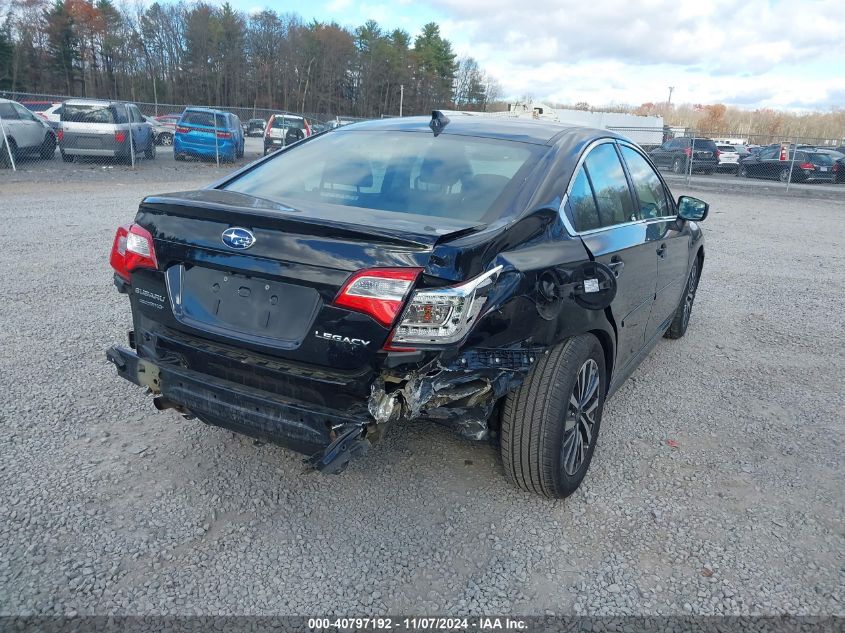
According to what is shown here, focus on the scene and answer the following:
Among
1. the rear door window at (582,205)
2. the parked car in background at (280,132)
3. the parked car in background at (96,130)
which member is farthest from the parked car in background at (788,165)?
the rear door window at (582,205)

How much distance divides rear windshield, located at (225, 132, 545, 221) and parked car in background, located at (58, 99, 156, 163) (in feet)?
53.8

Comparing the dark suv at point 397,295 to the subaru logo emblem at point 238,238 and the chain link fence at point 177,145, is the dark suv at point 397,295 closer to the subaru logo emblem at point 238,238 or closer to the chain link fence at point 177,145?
the subaru logo emblem at point 238,238

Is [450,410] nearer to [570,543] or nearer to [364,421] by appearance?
[364,421]

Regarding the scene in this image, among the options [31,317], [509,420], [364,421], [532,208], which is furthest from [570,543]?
[31,317]

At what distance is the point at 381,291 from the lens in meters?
2.26

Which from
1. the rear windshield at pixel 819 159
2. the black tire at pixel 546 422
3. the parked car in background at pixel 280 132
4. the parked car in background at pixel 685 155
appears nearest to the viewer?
the black tire at pixel 546 422

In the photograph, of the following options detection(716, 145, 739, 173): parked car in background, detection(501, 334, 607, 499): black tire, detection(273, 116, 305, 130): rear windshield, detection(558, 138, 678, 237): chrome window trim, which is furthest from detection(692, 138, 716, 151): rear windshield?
detection(501, 334, 607, 499): black tire

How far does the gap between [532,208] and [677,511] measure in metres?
1.56

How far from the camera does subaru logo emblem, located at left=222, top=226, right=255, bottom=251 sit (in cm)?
245

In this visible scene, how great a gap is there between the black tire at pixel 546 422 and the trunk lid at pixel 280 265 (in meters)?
0.71

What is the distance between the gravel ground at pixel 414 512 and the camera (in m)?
2.40

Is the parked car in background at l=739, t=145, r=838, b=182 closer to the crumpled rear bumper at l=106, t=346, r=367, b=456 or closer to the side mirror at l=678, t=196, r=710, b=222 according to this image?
the side mirror at l=678, t=196, r=710, b=222

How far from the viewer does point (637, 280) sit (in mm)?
3574

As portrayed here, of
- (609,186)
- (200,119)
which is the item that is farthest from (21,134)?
(609,186)
